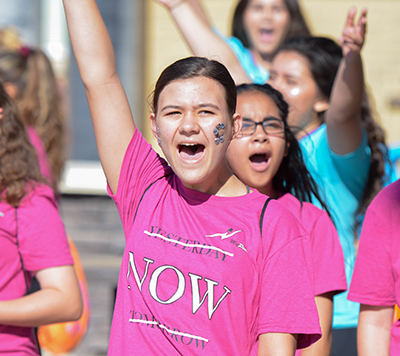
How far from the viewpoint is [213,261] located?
5.11 feet

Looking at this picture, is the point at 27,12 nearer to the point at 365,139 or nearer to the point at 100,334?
the point at 100,334

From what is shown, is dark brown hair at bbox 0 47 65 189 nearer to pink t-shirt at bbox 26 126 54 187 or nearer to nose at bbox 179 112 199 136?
pink t-shirt at bbox 26 126 54 187

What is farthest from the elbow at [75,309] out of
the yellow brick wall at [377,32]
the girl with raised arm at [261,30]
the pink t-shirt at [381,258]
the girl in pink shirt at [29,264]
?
the yellow brick wall at [377,32]

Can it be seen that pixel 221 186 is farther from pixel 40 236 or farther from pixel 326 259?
pixel 40 236

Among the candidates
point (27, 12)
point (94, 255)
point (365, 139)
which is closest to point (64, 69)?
point (27, 12)

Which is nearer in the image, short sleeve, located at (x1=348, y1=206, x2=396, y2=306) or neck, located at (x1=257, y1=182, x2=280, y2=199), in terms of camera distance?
short sleeve, located at (x1=348, y1=206, x2=396, y2=306)

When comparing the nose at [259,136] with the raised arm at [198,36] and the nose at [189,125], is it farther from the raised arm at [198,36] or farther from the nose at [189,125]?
the raised arm at [198,36]

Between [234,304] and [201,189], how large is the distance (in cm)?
35

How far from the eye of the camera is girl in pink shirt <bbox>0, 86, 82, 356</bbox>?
199cm

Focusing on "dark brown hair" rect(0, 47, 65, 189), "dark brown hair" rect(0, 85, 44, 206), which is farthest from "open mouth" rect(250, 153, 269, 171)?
"dark brown hair" rect(0, 47, 65, 189)

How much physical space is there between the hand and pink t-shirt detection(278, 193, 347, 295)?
0.66 metres

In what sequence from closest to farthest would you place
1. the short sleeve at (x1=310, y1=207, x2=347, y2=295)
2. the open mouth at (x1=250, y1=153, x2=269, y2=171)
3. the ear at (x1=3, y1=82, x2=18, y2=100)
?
the short sleeve at (x1=310, y1=207, x2=347, y2=295) → the open mouth at (x1=250, y1=153, x2=269, y2=171) → the ear at (x1=3, y1=82, x2=18, y2=100)

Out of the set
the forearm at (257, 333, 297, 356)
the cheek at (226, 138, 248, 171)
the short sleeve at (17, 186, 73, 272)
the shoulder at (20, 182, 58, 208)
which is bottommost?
the forearm at (257, 333, 297, 356)

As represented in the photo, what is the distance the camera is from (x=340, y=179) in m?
2.52
